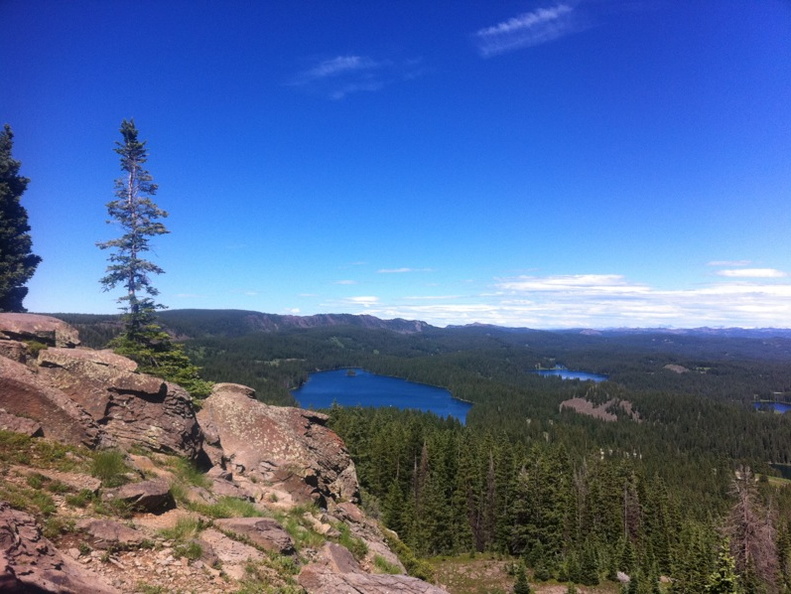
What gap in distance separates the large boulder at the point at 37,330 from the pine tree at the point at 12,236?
1365cm

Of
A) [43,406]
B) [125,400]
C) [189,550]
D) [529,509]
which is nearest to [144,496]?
[189,550]

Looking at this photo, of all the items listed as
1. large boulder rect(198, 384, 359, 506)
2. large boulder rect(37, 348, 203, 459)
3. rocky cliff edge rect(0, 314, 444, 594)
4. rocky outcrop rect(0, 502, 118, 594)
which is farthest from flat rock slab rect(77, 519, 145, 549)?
large boulder rect(198, 384, 359, 506)

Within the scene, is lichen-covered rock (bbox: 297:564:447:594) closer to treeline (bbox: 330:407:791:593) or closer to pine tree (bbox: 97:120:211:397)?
pine tree (bbox: 97:120:211:397)

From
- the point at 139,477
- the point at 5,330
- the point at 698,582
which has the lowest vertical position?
the point at 698,582

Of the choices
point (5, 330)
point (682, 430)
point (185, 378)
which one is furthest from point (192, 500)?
point (682, 430)

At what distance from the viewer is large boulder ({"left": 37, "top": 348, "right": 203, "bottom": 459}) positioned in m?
14.0

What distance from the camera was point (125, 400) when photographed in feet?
48.9

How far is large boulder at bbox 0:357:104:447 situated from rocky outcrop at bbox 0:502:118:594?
14.7 feet

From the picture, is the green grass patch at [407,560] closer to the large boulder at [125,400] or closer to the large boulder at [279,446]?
the large boulder at [279,446]

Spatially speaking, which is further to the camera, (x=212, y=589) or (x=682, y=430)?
(x=682, y=430)

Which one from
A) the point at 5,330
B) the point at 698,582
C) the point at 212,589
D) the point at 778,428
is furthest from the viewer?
the point at 778,428

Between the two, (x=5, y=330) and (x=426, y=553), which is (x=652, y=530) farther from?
(x=5, y=330)

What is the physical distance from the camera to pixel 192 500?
12.0m

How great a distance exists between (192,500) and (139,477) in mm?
1683
